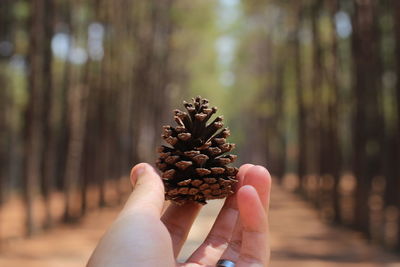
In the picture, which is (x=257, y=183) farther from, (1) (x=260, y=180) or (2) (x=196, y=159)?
(2) (x=196, y=159)

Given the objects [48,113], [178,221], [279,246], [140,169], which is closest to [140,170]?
[140,169]

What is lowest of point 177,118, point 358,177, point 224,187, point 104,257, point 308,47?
point 358,177

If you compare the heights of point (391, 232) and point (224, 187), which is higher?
point (224, 187)

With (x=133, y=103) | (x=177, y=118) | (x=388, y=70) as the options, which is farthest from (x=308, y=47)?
(x=177, y=118)

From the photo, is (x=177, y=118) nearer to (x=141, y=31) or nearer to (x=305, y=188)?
(x=305, y=188)

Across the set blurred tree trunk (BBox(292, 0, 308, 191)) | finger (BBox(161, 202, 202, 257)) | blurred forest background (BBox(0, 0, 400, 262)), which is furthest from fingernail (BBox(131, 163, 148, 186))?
blurred tree trunk (BBox(292, 0, 308, 191))

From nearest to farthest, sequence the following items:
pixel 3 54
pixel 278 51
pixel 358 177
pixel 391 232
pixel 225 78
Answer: pixel 358 177
pixel 391 232
pixel 3 54
pixel 278 51
pixel 225 78

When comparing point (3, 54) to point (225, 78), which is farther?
point (225, 78)
